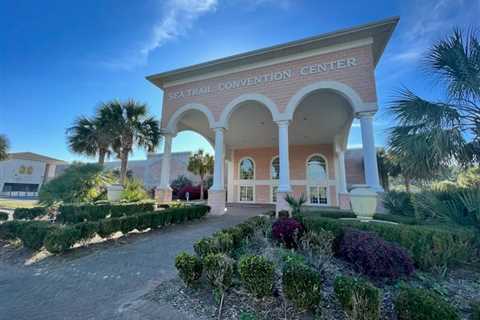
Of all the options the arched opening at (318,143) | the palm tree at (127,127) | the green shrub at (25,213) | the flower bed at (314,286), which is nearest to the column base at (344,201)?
the arched opening at (318,143)

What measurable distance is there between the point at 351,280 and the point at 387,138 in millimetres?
5838

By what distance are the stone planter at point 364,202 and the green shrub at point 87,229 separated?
23.9ft

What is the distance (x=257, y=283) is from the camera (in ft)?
8.80

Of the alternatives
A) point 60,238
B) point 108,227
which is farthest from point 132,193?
point 60,238

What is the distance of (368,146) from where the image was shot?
27.3ft

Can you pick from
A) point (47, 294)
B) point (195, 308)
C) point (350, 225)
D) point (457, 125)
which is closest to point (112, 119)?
point (47, 294)

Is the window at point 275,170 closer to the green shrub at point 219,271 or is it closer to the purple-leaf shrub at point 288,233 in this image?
the purple-leaf shrub at point 288,233

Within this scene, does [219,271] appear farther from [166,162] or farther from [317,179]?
[317,179]

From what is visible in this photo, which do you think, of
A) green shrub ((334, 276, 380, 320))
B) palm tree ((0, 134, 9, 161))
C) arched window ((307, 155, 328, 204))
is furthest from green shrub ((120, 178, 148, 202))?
palm tree ((0, 134, 9, 161))

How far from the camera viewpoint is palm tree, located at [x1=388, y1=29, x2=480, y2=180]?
5.30 m

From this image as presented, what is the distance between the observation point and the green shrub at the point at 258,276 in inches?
105

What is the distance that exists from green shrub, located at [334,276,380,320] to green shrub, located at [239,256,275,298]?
889mm

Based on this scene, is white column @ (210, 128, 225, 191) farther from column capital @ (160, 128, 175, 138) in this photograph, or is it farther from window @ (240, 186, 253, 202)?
window @ (240, 186, 253, 202)

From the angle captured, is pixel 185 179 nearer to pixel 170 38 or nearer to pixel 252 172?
pixel 252 172
